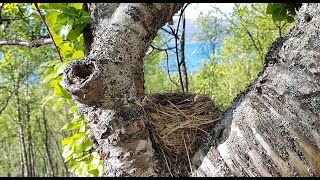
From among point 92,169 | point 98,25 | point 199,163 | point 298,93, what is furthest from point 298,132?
point 92,169

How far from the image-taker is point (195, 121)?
1.79 m

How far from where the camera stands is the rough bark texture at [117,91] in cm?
143

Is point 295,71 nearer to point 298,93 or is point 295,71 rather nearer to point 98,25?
point 298,93

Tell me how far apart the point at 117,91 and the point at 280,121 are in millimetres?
Result: 615

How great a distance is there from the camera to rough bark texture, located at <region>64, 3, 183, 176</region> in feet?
4.68

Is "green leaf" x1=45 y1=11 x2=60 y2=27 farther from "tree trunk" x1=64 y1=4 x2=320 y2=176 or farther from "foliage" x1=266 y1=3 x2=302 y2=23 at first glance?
"foliage" x1=266 y1=3 x2=302 y2=23

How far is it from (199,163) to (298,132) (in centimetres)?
42

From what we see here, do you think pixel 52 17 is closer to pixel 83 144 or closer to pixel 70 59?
pixel 70 59

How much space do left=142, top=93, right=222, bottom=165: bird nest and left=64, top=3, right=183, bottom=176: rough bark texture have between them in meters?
0.17

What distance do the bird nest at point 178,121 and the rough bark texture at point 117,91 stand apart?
17 centimetres

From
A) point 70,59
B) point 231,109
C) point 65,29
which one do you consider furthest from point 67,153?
point 231,109

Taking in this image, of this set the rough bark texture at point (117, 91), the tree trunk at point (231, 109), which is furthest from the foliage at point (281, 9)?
the rough bark texture at point (117, 91)

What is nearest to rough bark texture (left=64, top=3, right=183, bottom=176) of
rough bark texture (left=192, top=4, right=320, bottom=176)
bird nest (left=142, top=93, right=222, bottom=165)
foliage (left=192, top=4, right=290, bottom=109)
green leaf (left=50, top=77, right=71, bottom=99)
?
bird nest (left=142, top=93, right=222, bottom=165)

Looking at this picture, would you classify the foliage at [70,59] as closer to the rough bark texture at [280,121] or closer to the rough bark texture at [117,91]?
the rough bark texture at [117,91]
